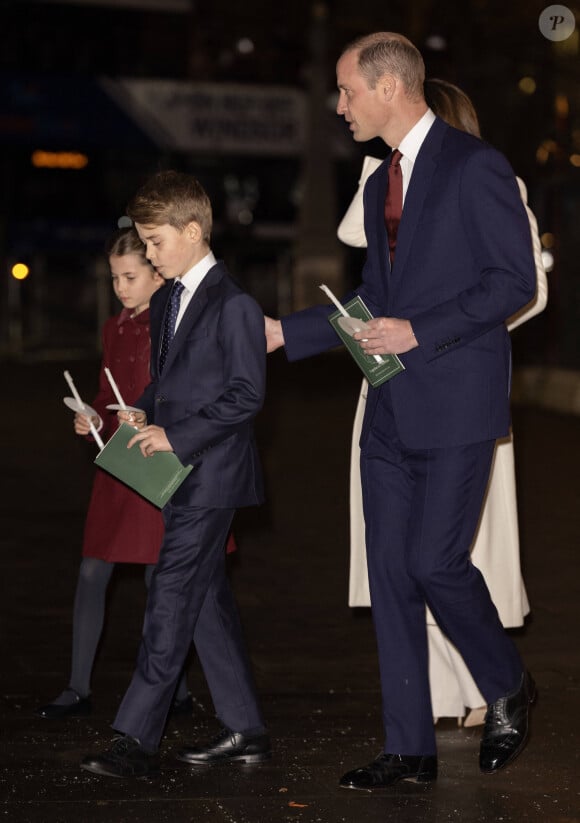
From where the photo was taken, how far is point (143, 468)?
470 centimetres

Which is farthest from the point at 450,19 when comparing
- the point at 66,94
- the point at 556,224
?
the point at 66,94

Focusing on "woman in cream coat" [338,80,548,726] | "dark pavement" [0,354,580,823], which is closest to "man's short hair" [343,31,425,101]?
"woman in cream coat" [338,80,548,726]

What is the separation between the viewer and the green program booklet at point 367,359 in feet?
14.9

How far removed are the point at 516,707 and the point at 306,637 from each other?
2.24m

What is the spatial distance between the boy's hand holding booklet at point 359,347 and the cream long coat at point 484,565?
79 cm

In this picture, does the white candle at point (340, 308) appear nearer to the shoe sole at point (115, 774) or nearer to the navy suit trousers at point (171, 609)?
the navy suit trousers at point (171, 609)

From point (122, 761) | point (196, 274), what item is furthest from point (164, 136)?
point (122, 761)

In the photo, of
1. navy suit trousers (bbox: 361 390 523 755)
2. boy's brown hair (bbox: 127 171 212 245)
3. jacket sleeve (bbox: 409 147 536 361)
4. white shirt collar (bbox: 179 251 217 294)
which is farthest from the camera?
white shirt collar (bbox: 179 251 217 294)

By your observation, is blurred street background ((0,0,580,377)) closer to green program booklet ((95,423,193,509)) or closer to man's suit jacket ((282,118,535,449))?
green program booklet ((95,423,193,509))

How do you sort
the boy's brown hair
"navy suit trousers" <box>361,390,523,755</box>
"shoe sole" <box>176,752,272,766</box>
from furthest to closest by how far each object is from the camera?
"shoe sole" <box>176,752,272,766</box> → the boy's brown hair → "navy suit trousers" <box>361,390,523,755</box>

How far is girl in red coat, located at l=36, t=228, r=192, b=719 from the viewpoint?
5504 millimetres

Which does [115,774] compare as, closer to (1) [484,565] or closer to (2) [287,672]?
(1) [484,565]

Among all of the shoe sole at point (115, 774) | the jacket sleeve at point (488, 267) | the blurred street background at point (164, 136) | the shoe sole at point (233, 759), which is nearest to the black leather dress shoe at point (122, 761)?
the shoe sole at point (115, 774)

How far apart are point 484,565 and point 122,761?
4.72 ft
